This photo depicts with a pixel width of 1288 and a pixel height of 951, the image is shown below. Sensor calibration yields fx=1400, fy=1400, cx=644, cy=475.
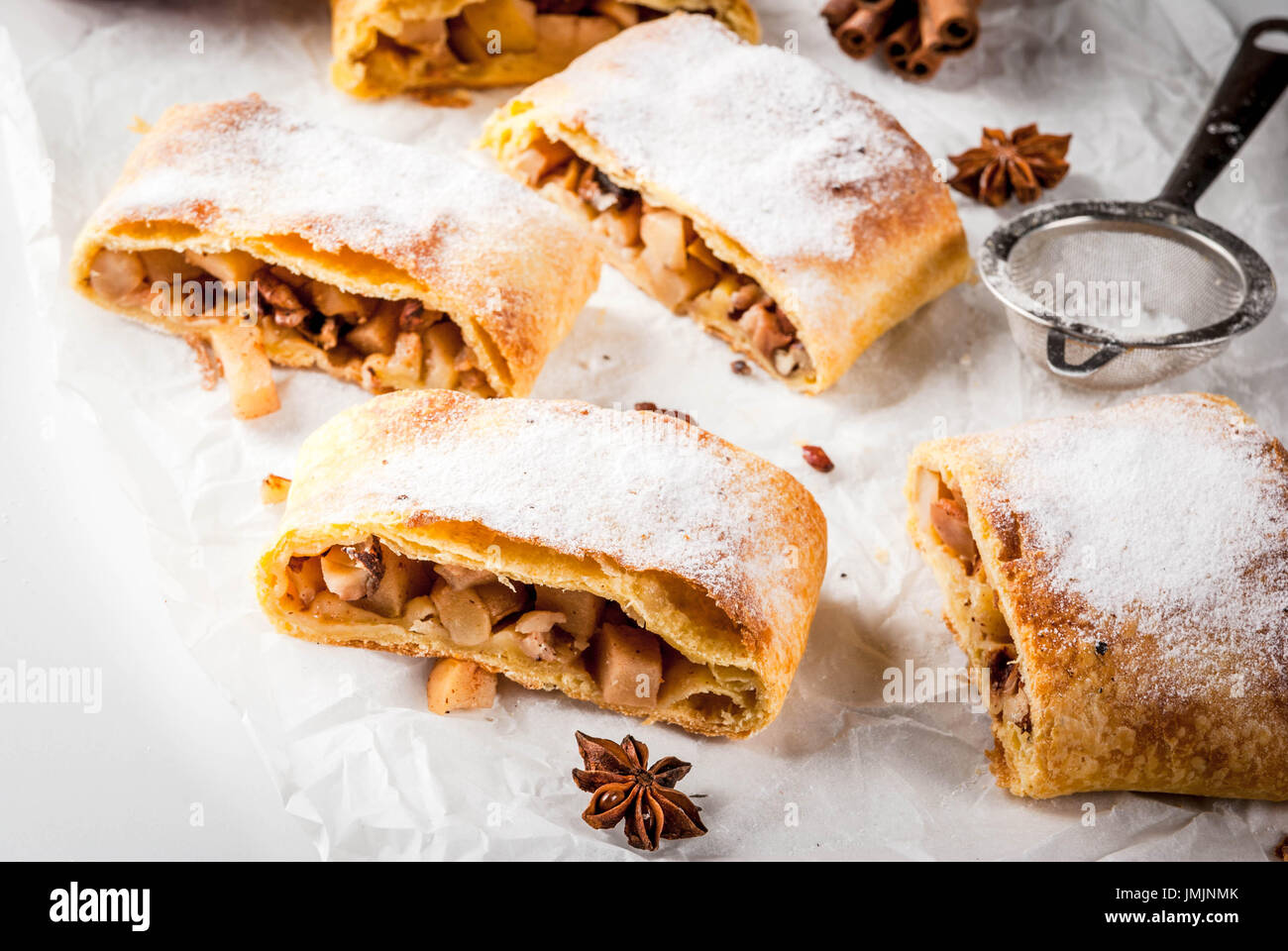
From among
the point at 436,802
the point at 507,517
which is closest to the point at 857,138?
the point at 507,517

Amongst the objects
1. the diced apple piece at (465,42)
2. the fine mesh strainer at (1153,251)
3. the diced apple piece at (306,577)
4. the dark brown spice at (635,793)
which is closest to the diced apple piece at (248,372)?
the diced apple piece at (306,577)

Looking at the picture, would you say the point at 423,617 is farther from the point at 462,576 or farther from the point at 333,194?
the point at 333,194

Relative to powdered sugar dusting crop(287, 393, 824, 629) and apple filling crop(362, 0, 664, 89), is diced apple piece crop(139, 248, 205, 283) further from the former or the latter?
apple filling crop(362, 0, 664, 89)

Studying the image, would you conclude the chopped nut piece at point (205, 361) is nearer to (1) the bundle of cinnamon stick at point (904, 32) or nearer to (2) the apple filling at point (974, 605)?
(2) the apple filling at point (974, 605)

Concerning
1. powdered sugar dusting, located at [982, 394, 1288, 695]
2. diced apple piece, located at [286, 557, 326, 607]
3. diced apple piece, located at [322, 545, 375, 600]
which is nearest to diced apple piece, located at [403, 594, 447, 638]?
diced apple piece, located at [322, 545, 375, 600]

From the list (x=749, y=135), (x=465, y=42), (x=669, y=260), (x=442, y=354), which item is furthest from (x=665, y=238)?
(x=465, y=42)
